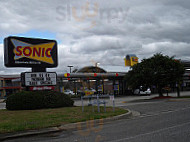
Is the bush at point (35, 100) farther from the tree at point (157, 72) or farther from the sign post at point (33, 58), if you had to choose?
the tree at point (157, 72)

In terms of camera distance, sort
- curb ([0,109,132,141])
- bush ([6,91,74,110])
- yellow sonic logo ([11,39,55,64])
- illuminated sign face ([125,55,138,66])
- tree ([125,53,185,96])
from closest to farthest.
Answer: curb ([0,109,132,141])
bush ([6,91,74,110])
yellow sonic logo ([11,39,55,64])
tree ([125,53,185,96])
illuminated sign face ([125,55,138,66])

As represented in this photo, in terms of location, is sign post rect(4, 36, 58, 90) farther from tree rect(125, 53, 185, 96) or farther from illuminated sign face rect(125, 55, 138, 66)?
illuminated sign face rect(125, 55, 138, 66)

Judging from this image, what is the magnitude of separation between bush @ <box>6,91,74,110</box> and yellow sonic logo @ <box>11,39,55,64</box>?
9.47ft

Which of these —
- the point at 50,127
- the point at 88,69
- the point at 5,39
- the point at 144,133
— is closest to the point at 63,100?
the point at 5,39

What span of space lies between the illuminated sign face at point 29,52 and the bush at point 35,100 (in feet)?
8.08

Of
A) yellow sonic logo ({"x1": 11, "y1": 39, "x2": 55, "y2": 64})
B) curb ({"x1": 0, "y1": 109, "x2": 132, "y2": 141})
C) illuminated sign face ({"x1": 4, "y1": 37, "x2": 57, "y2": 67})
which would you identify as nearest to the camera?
curb ({"x1": 0, "y1": 109, "x2": 132, "y2": 141})

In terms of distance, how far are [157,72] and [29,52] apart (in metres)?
16.9

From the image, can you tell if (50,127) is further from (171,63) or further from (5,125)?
(171,63)

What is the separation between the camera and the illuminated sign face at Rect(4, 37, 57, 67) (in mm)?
16797

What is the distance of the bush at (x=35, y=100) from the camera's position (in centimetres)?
1557

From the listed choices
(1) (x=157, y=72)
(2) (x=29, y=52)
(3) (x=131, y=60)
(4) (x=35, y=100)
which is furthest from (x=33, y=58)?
(3) (x=131, y=60)

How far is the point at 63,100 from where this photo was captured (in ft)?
56.5

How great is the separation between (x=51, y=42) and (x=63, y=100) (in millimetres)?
5008

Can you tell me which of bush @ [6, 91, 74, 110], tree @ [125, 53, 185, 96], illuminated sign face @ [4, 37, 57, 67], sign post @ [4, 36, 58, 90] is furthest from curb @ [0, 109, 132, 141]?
tree @ [125, 53, 185, 96]
